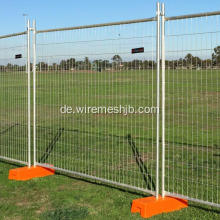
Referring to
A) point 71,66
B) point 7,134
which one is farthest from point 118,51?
point 7,134

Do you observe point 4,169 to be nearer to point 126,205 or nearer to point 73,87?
point 73,87

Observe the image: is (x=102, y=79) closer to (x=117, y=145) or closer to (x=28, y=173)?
(x=28, y=173)

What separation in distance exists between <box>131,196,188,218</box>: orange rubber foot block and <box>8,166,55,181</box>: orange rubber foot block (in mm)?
2528

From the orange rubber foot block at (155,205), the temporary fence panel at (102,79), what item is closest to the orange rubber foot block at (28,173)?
the temporary fence panel at (102,79)

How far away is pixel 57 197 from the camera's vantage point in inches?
240

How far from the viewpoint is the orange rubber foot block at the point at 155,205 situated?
5.21 metres

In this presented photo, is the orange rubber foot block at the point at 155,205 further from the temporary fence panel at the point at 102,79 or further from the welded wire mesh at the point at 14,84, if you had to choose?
the welded wire mesh at the point at 14,84

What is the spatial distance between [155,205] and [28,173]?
9.43ft

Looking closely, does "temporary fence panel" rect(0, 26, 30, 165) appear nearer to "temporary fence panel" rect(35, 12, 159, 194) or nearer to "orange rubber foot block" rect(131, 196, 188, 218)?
"temporary fence panel" rect(35, 12, 159, 194)

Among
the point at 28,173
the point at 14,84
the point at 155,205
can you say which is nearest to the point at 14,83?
the point at 14,84

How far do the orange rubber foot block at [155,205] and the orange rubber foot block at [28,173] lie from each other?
2528 mm

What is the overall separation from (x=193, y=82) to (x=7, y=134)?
725 cm

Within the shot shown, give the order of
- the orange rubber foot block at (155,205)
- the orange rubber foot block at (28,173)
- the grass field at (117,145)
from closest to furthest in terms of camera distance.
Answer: the orange rubber foot block at (155,205)
the grass field at (117,145)
the orange rubber foot block at (28,173)

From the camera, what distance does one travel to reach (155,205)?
17.4 ft
